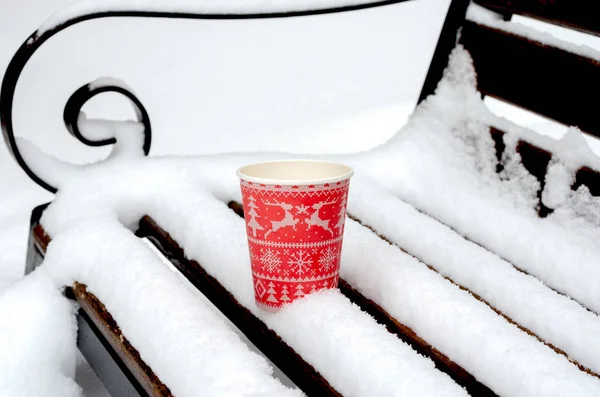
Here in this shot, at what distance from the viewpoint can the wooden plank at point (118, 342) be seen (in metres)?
0.82

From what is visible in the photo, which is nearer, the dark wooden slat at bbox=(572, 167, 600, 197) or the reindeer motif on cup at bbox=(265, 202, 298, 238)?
the reindeer motif on cup at bbox=(265, 202, 298, 238)

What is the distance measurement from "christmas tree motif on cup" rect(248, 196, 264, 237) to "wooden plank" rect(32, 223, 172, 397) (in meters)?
0.22

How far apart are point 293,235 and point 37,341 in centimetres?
47

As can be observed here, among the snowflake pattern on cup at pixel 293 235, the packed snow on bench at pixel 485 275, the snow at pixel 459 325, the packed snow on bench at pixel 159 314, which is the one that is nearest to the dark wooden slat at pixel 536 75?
the packed snow on bench at pixel 485 275

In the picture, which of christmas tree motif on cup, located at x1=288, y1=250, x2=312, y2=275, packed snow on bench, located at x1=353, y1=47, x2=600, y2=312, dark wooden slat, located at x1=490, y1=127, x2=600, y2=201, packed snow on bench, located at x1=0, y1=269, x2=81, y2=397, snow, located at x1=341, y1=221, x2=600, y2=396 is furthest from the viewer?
dark wooden slat, located at x1=490, y1=127, x2=600, y2=201

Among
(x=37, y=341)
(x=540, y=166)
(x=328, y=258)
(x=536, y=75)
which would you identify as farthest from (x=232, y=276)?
(x=536, y=75)

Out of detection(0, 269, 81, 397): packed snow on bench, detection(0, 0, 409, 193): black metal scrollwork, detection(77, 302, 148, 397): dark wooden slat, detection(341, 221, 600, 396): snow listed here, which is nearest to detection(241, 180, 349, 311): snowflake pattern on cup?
detection(341, 221, 600, 396): snow

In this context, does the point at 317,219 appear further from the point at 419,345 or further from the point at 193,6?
the point at 193,6

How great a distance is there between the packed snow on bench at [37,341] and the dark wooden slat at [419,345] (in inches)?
17.6

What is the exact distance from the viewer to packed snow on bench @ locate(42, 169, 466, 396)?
0.75m

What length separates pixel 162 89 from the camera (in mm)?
3316

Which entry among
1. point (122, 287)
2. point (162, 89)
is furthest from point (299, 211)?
point (162, 89)

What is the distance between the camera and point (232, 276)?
3.33ft

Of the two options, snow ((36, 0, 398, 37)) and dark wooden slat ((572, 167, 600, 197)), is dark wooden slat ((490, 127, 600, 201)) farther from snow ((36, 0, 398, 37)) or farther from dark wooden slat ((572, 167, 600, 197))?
snow ((36, 0, 398, 37))
